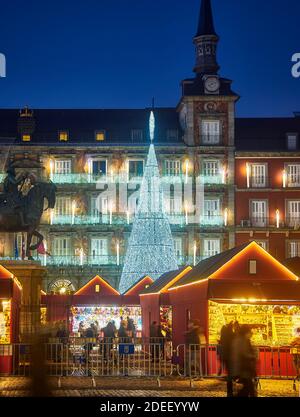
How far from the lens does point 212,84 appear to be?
233 ft

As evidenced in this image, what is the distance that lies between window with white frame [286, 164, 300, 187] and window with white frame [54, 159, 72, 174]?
53.9ft

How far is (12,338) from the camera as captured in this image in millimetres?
25906

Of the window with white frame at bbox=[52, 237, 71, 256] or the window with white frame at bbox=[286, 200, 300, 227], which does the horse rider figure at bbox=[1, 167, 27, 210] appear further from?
the window with white frame at bbox=[286, 200, 300, 227]

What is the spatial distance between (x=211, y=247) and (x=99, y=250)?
8.31 meters

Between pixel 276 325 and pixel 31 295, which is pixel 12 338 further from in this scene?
pixel 276 325

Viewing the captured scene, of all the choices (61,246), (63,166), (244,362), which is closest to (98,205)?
(63,166)

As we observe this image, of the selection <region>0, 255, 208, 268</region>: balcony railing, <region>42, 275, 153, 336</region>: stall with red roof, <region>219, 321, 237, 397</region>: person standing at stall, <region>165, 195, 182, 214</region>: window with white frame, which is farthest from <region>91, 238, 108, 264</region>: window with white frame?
<region>219, 321, 237, 397</region>: person standing at stall

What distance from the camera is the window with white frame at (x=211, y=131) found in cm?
7112

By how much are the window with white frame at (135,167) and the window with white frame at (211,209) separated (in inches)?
223

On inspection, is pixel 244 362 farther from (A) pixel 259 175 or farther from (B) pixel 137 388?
(A) pixel 259 175

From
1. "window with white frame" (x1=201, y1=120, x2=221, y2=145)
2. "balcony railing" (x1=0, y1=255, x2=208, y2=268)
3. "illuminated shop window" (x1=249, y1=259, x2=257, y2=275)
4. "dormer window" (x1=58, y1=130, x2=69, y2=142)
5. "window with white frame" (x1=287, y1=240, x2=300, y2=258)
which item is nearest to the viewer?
"illuminated shop window" (x1=249, y1=259, x2=257, y2=275)

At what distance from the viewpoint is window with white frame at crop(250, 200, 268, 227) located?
71188 millimetres

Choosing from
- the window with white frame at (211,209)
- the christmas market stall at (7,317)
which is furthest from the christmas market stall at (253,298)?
the window with white frame at (211,209)
